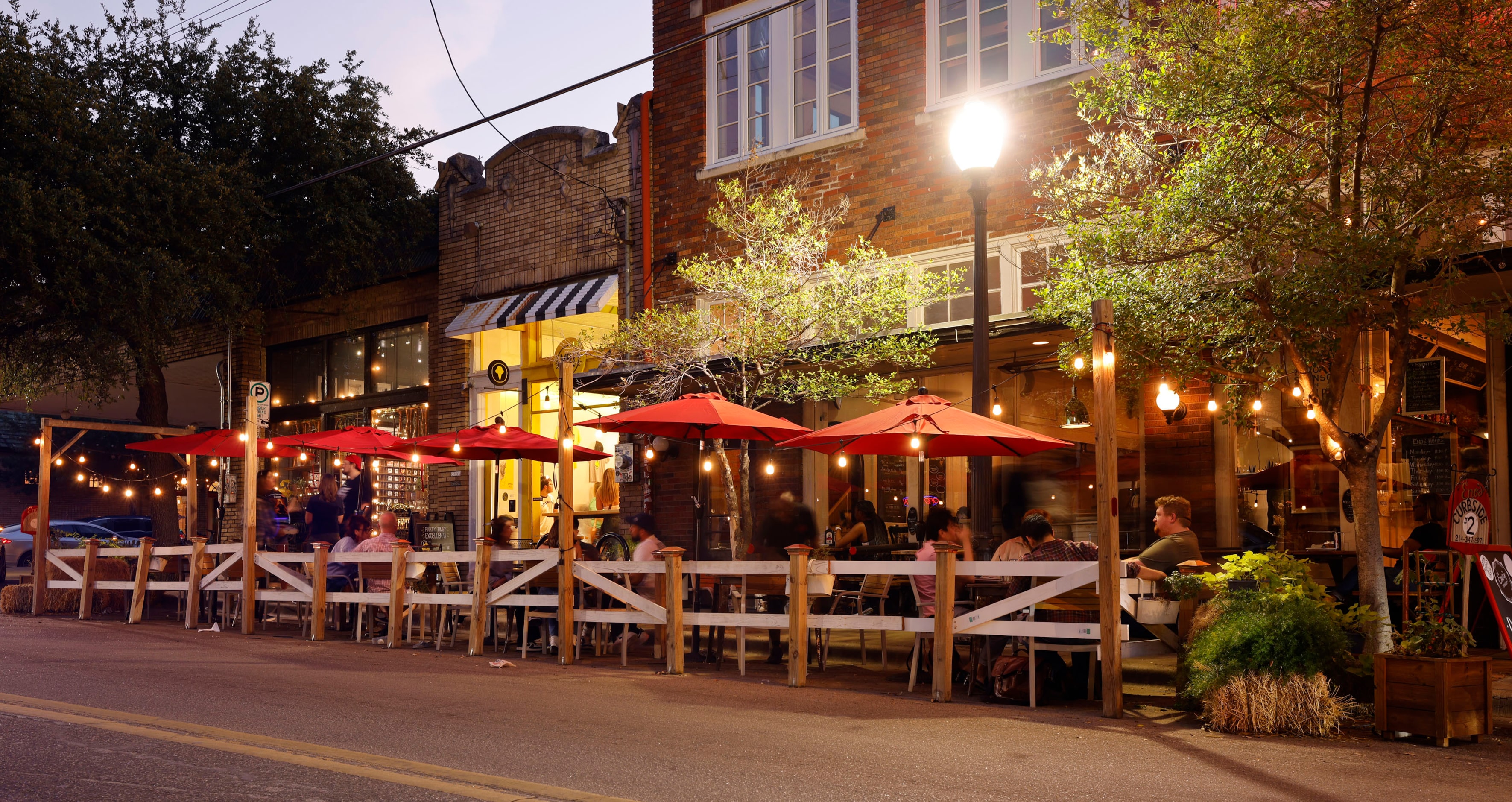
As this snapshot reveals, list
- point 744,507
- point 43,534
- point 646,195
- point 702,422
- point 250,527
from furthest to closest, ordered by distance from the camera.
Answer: point 646,195 < point 43,534 < point 250,527 < point 744,507 < point 702,422

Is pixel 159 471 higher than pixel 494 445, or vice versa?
pixel 494 445

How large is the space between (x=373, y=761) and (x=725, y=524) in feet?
33.4

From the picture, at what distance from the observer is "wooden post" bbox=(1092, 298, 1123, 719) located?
327 inches

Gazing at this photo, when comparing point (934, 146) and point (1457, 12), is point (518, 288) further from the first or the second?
point (1457, 12)

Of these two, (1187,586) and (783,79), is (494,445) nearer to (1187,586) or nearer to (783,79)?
(783,79)

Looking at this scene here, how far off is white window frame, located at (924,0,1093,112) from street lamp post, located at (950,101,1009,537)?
3.93 meters

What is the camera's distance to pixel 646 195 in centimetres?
1731

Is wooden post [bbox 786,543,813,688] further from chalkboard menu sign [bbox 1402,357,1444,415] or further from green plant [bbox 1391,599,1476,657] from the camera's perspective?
chalkboard menu sign [bbox 1402,357,1444,415]

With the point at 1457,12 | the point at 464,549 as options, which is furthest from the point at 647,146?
the point at 1457,12

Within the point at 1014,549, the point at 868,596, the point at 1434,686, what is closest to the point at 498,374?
the point at 868,596

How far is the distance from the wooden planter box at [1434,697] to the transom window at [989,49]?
807 centimetres

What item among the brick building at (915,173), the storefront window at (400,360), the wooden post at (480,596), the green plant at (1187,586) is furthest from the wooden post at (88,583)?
the green plant at (1187,586)

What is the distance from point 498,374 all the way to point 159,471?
604 cm

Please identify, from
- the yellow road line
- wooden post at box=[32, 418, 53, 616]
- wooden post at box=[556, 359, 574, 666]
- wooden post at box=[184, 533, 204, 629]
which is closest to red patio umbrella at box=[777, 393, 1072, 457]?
wooden post at box=[556, 359, 574, 666]
